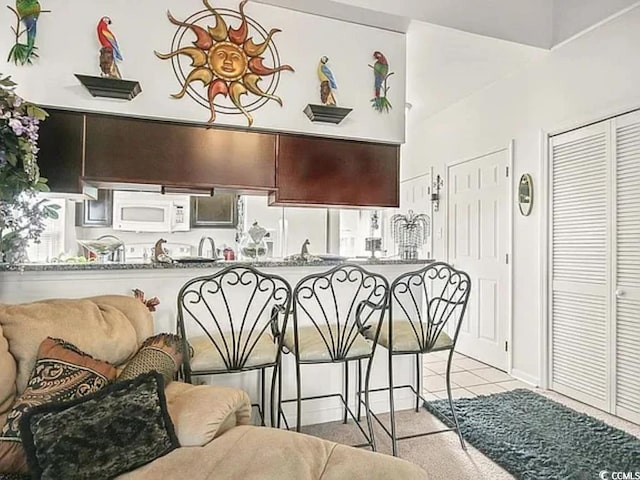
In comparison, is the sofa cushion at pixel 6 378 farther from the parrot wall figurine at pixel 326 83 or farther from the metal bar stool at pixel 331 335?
the parrot wall figurine at pixel 326 83

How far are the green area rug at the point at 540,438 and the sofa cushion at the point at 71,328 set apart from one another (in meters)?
2.00

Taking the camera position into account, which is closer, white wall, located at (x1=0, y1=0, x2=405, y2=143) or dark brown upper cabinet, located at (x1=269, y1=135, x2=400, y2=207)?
white wall, located at (x1=0, y1=0, x2=405, y2=143)

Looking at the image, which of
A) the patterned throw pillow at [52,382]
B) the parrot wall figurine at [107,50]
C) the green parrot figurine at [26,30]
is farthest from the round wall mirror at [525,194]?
the green parrot figurine at [26,30]

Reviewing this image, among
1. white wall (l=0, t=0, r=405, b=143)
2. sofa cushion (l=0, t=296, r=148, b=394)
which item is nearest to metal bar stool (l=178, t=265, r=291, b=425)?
sofa cushion (l=0, t=296, r=148, b=394)

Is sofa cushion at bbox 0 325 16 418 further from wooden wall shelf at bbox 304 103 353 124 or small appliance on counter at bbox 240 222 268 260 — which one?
wooden wall shelf at bbox 304 103 353 124

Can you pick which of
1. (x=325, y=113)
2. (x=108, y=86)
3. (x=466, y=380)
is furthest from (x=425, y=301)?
(x=108, y=86)

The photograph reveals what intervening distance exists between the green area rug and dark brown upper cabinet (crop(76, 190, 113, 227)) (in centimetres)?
291

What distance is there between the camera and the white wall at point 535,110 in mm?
2875

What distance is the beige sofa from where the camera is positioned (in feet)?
4.58

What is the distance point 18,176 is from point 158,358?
1.05 meters

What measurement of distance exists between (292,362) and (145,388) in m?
1.31

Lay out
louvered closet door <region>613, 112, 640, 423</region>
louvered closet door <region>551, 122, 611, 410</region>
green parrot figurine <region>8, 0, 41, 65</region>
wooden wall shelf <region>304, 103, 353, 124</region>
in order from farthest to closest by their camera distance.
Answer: louvered closet door <region>551, 122, 611, 410</region> < wooden wall shelf <region>304, 103, 353, 124</region> < louvered closet door <region>613, 112, 640, 423</region> < green parrot figurine <region>8, 0, 41, 65</region>

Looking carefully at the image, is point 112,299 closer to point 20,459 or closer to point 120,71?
point 20,459

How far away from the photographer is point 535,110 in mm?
3562
